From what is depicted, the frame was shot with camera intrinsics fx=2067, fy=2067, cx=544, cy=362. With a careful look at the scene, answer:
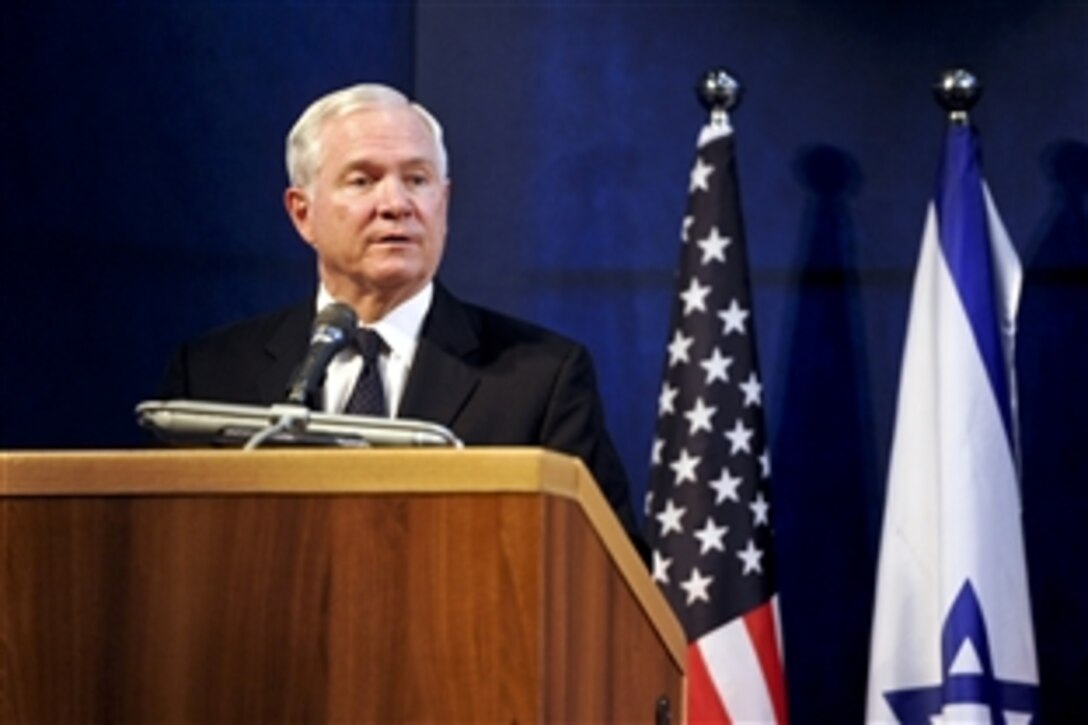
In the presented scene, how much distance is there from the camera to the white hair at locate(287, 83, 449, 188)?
11.0 feet

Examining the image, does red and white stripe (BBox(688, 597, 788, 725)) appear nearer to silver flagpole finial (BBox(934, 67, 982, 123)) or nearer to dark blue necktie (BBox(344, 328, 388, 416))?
silver flagpole finial (BBox(934, 67, 982, 123))

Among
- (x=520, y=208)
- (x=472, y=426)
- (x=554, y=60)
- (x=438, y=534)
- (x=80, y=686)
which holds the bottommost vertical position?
(x=80, y=686)

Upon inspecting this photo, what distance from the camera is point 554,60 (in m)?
5.17

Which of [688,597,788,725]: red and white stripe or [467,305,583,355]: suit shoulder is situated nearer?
[467,305,583,355]: suit shoulder

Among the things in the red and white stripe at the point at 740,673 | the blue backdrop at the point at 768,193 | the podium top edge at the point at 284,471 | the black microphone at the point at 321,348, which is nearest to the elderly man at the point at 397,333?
the black microphone at the point at 321,348

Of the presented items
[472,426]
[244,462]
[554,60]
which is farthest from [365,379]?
[554,60]

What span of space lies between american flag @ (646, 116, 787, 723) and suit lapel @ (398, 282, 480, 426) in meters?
1.28

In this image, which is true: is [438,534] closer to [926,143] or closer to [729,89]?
[729,89]

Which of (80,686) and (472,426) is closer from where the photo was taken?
(80,686)

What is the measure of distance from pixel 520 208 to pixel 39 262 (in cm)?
164

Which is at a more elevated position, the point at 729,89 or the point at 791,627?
the point at 729,89

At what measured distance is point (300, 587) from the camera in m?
1.93

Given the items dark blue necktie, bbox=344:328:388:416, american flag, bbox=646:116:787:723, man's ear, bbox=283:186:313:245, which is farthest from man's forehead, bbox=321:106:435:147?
american flag, bbox=646:116:787:723

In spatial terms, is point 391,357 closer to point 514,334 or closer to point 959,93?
point 514,334
